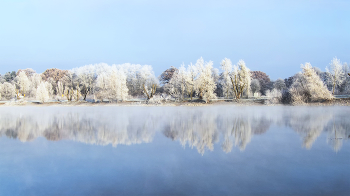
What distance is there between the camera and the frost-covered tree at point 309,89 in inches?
1272

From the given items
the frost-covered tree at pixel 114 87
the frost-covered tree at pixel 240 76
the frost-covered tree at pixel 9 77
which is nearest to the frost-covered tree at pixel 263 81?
the frost-covered tree at pixel 240 76

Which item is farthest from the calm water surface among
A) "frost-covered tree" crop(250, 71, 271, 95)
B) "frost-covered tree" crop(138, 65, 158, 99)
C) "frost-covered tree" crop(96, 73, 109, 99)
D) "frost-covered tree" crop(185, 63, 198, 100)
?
"frost-covered tree" crop(250, 71, 271, 95)

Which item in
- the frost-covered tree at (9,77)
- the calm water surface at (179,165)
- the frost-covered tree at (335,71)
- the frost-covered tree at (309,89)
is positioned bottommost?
the calm water surface at (179,165)

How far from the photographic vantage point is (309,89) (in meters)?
33.2

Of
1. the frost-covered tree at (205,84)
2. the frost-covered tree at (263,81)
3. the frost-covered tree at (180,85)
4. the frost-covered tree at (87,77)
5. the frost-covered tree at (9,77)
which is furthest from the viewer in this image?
the frost-covered tree at (9,77)

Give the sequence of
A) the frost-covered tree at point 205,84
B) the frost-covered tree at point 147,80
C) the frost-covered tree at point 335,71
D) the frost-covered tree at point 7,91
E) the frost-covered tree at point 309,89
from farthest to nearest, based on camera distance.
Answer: the frost-covered tree at point 7,91 < the frost-covered tree at point 147,80 < the frost-covered tree at point 205,84 < the frost-covered tree at point 335,71 < the frost-covered tree at point 309,89

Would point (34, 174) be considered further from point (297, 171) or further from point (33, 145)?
point (297, 171)

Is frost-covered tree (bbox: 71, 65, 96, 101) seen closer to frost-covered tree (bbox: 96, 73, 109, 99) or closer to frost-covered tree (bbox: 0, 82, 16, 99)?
frost-covered tree (bbox: 96, 73, 109, 99)

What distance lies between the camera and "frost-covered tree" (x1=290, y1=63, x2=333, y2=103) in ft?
106

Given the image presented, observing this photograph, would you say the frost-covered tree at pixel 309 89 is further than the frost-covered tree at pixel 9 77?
No

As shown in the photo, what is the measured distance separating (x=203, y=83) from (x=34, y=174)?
1311 inches

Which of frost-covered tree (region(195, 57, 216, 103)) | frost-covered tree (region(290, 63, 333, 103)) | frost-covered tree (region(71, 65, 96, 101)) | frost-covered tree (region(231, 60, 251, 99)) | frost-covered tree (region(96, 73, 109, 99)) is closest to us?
frost-covered tree (region(290, 63, 333, 103))

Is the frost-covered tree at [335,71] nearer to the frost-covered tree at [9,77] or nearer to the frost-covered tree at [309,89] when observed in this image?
the frost-covered tree at [309,89]

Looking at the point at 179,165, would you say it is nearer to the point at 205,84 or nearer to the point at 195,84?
the point at 205,84
